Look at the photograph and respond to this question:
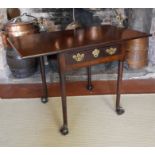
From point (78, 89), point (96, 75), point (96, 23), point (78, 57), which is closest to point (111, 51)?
point (78, 57)

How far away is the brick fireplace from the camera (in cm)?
257

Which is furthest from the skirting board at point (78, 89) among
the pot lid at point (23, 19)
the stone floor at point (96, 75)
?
the pot lid at point (23, 19)

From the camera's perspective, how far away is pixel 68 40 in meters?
1.57

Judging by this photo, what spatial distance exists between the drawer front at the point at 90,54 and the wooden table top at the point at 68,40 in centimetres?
6

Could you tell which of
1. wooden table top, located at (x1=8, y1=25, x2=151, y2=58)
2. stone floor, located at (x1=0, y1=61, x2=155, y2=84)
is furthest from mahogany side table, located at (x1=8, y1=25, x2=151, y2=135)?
stone floor, located at (x1=0, y1=61, x2=155, y2=84)

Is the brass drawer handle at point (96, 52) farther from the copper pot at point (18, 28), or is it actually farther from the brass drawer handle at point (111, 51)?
the copper pot at point (18, 28)

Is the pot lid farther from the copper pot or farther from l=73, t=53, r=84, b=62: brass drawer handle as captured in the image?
l=73, t=53, r=84, b=62: brass drawer handle

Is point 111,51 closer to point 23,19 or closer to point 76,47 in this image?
point 76,47

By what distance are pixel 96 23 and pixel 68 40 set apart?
123 centimetres

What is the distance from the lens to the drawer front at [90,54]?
1.46 metres
